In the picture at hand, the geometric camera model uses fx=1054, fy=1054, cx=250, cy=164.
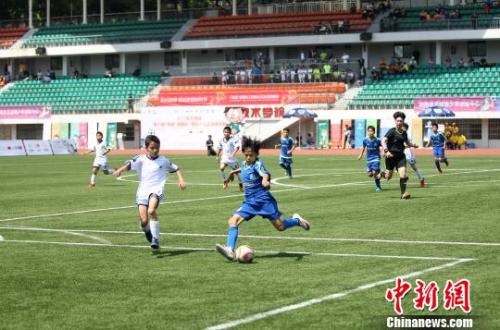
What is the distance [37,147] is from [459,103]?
2905 cm

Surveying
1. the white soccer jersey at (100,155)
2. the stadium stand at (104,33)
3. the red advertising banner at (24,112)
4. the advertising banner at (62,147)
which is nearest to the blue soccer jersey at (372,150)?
the white soccer jersey at (100,155)

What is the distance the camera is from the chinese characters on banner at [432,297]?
10875 millimetres

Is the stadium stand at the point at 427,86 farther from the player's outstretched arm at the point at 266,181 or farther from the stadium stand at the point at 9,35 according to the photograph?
the player's outstretched arm at the point at 266,181

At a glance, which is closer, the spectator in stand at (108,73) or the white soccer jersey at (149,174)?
the white soccer jersey at (149,174)

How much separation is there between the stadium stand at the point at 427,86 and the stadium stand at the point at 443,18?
3.63 metres

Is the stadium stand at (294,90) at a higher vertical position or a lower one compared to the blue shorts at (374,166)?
higher

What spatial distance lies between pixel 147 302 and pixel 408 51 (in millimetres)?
72357

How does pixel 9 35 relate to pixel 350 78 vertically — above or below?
above

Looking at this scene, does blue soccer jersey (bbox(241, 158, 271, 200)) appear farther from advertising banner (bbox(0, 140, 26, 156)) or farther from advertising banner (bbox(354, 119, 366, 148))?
advertising banner (bbox(0, 140, 26, 156))

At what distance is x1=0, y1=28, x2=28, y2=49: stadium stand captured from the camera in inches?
3842

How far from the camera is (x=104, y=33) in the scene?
93.2 m

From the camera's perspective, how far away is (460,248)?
1655cm

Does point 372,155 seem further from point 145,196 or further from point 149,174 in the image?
point 145,196

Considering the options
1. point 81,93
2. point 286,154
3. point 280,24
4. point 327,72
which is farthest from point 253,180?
point 81,93
